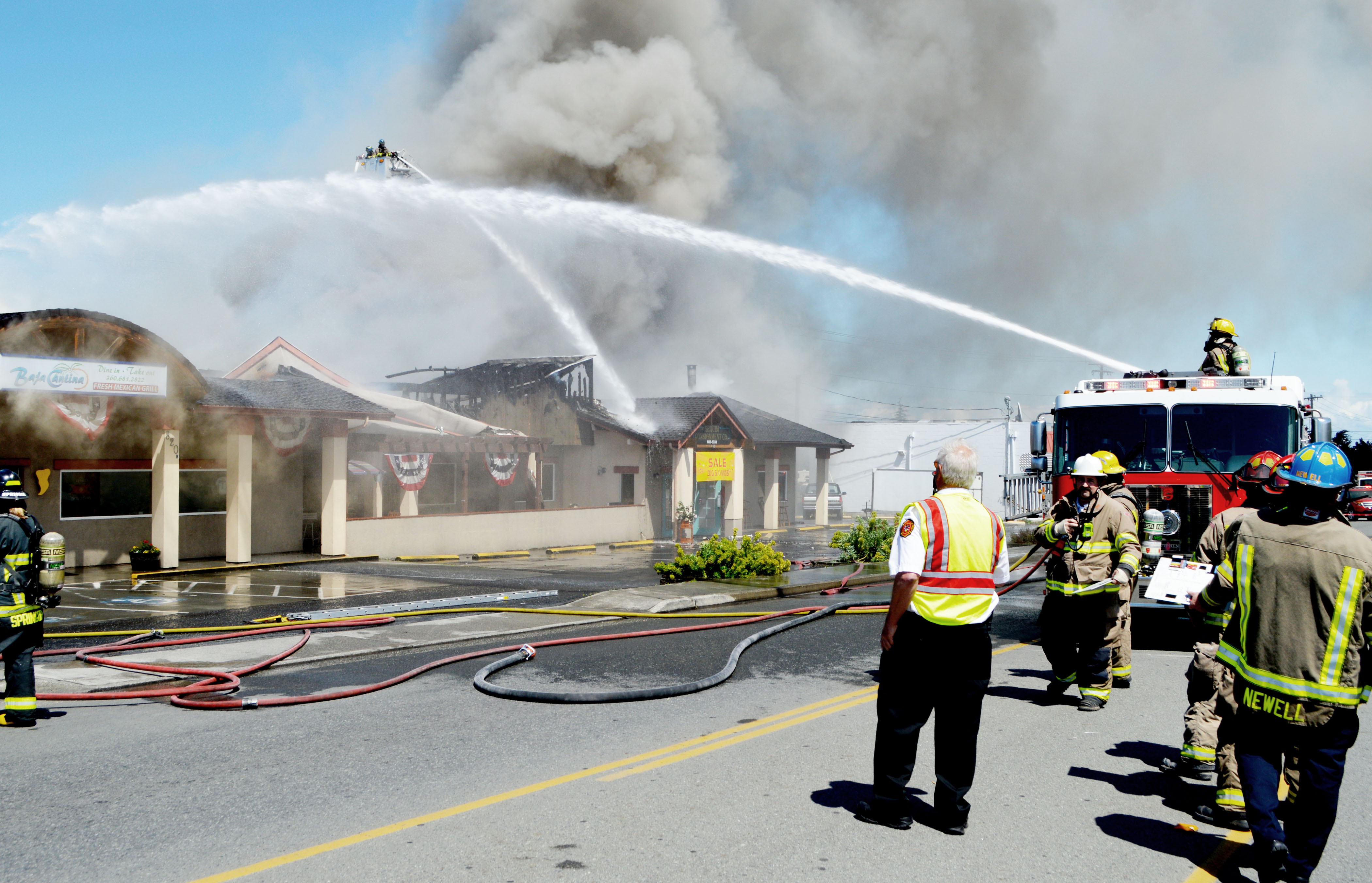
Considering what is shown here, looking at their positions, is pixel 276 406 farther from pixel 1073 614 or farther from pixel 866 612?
pixel 1073 614

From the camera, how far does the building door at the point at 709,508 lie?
33406 millimetres

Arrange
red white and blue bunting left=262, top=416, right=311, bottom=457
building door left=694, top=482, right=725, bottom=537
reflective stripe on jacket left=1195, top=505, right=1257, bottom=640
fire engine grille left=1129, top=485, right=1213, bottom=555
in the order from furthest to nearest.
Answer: building door left=694, top=482, right=725, bottom=537 → red white and blue bunting left=262, top=416, right=311, bottom=457 → fire engine grille left=1129, top=485, right=1213, bottom=555 → reflective stripe on jacket left=1195, top=505, right=1257, bottom=640

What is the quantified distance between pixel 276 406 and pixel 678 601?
995 centimetres

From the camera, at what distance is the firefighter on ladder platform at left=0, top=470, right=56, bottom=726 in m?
6.75

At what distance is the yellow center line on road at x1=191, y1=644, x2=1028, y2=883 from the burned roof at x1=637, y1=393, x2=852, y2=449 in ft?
80.9

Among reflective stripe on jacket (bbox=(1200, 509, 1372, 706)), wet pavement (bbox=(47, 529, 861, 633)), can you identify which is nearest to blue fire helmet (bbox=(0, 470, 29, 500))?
wet pavement (bbox=(47, 529, 861, 633))

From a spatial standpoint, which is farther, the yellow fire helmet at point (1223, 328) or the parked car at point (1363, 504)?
the parked car at point (1363, 504)

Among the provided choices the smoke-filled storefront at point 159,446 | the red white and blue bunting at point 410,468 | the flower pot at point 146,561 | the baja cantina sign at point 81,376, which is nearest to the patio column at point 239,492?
the smoke-filled storefront at point 159,446

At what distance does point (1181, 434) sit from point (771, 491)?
87.3ft

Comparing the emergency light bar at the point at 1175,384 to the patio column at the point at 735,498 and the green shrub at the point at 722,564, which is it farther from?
the patio column at the point at 735,498

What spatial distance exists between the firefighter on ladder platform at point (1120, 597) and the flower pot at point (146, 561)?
51.6ft

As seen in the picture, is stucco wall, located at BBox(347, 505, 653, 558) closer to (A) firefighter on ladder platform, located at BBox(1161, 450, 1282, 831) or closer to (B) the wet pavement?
(B) the wet pavement

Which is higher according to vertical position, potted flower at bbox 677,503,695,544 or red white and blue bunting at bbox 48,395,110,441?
red white and blue bunting at bbox 48,395,110,441

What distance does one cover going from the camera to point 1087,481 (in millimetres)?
7738
